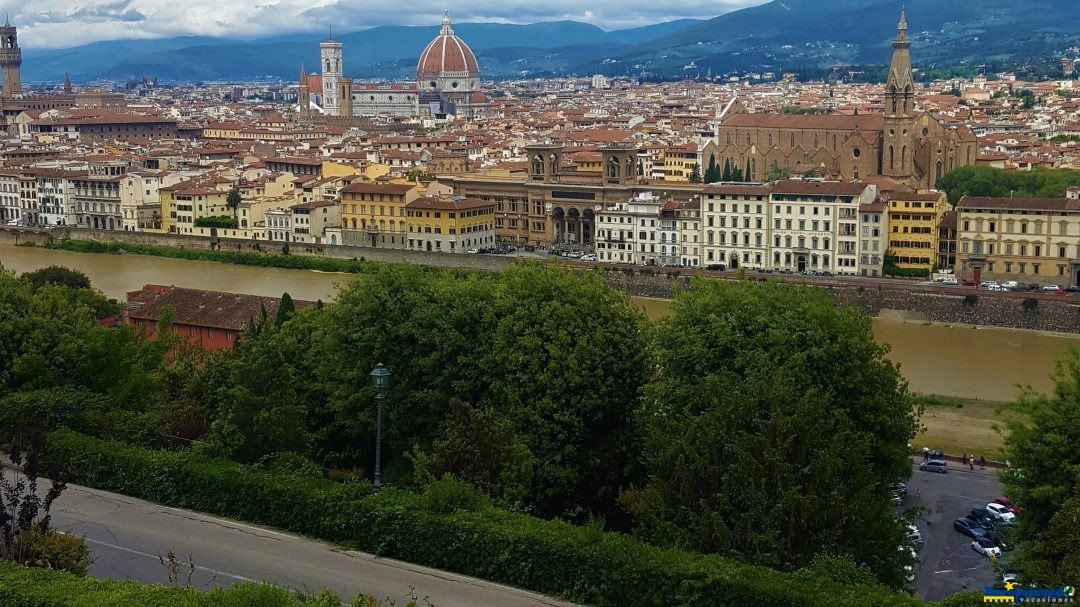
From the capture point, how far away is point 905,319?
18.8m

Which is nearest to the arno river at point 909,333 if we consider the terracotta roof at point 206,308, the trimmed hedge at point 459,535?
the terracotta roof at point 206,308

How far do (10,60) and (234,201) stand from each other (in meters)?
37.4

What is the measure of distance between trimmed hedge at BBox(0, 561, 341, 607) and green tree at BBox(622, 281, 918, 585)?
1.88 meters

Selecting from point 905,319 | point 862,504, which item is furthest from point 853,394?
point 905,319

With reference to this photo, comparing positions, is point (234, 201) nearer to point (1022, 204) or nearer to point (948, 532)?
point (1022, 204)

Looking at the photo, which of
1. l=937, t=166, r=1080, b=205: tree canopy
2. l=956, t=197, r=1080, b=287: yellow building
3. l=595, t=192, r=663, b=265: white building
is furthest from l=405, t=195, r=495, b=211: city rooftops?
l=956, t=197, r=1080, b=287: yellow building

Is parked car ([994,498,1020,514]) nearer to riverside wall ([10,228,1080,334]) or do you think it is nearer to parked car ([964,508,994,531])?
parked car ([964,508,994,531])

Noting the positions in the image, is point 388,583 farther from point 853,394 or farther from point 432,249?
point 432,249

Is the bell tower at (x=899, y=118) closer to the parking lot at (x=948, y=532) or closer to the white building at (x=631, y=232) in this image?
the white building at (x=631, y=232)

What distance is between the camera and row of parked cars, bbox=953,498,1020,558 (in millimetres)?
8141

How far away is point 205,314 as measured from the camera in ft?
45.9

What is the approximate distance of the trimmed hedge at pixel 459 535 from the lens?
5578mm

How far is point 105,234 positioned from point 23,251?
1.46 m

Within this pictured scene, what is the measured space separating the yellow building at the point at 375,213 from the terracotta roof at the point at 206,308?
915cm
